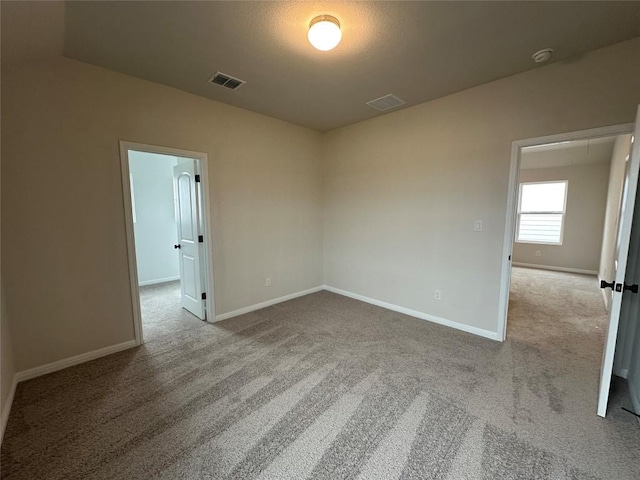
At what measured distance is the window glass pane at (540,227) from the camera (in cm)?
653

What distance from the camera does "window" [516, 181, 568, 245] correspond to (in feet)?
21.2

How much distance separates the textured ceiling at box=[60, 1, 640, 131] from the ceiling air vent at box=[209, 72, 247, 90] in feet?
0.26

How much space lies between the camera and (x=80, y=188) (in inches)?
93.4

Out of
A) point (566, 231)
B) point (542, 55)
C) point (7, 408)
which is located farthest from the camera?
point (566, 231)

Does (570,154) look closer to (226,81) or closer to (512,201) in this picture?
(512,201)

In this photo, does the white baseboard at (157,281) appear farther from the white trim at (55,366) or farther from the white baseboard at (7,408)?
the white baseboard at (7,408)

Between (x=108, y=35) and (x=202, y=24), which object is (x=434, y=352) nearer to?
(x=202, y=24)

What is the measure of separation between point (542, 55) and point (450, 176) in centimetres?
125

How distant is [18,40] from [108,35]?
1.76 ft

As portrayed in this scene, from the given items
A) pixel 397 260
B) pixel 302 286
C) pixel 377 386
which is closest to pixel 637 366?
pixel 377 386

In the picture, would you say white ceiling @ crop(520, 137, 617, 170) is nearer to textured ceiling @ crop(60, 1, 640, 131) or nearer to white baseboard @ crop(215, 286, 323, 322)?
textured ceiling @ crop(60, 1, 640, 131)

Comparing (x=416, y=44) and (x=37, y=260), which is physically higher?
(x=416, y=44)

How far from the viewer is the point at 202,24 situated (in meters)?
1.86

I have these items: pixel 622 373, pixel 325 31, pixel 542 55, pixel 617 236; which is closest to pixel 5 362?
pixel 325 31
